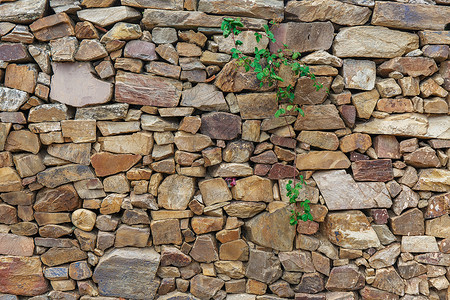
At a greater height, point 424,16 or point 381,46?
point 424,16

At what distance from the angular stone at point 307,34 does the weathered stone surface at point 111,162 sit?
1469 millimetres

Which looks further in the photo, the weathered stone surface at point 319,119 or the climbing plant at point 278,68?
the weathered stone surface at point 319,119

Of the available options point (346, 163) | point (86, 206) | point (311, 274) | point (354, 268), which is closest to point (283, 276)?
point (311, 274)

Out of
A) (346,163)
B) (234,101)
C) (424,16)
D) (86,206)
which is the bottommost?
(86,206)

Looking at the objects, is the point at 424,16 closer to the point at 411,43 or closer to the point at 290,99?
the point at 411,43

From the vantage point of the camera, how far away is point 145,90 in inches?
103

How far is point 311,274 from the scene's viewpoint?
106 inches

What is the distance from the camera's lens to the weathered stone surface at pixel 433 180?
266cm

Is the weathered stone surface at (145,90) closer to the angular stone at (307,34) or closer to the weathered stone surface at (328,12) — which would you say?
the angular stone at (307,34)

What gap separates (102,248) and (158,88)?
1.34 meters

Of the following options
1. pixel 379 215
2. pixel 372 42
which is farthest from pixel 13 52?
pixel 379 215

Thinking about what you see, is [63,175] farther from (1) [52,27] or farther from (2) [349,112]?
(2) [349,112]

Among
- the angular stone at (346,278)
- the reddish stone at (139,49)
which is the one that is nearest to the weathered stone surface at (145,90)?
the reddish stone at (139,49)

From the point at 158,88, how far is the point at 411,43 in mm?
1993
